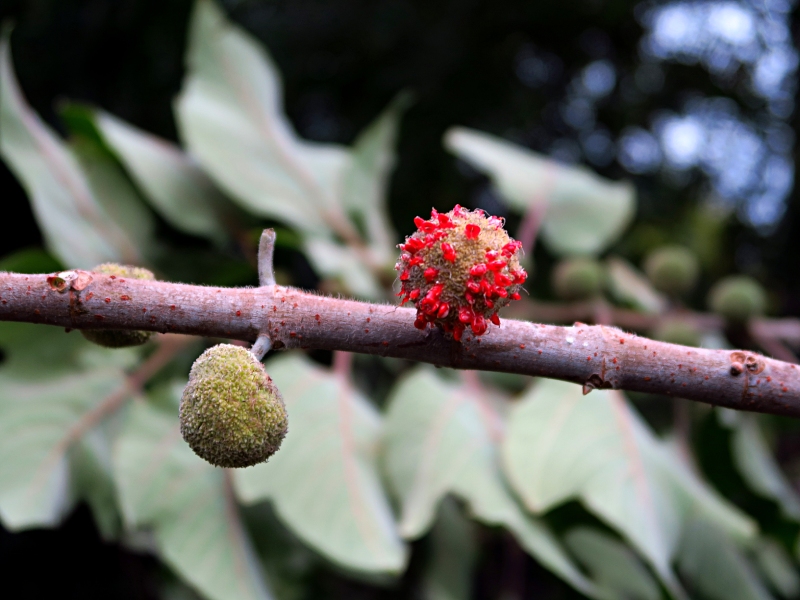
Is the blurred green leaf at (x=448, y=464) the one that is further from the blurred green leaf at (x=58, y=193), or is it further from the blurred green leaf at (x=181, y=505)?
the blurred green leaf at (x=58, y=193)

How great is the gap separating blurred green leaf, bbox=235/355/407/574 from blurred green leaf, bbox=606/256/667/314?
1.00 meters

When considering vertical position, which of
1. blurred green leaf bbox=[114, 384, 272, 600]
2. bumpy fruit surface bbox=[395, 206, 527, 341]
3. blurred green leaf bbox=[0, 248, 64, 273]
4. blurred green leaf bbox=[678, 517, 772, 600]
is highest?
bumpy fruit surface bbox=[395, 206, 527, 341]

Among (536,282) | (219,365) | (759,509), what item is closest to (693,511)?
(759,509)

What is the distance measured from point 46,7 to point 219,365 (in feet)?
6.46

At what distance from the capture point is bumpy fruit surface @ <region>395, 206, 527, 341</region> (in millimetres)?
679

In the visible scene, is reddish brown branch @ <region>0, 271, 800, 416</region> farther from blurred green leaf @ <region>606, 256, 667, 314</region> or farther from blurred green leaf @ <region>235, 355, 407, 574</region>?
blurred green leaf @ <region>606, 256, 667, 314</region>

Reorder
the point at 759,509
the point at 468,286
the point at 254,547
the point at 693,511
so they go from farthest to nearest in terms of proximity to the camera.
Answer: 1. the point at 759,509
2. the point at 693,511
3. the point at 254,547
4. the point at 468,286

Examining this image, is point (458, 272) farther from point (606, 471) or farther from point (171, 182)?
point (171, 182)

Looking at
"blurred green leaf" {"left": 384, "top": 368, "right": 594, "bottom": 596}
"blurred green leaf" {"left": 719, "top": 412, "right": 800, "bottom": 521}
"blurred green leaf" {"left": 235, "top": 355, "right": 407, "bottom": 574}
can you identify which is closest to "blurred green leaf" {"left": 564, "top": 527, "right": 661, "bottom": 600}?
"blurred green leaf" {"left": 384, "top": 368, "right": 594, "bottom": 596}

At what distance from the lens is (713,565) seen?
5.58 feet

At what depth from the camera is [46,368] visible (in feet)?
5.31

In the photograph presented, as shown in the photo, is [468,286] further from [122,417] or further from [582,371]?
[122,417]

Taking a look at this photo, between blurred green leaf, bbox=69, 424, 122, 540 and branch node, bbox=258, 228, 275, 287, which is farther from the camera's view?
blurred green leaf, bbox=69, 424, 122, 540

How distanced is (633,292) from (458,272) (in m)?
1.76
